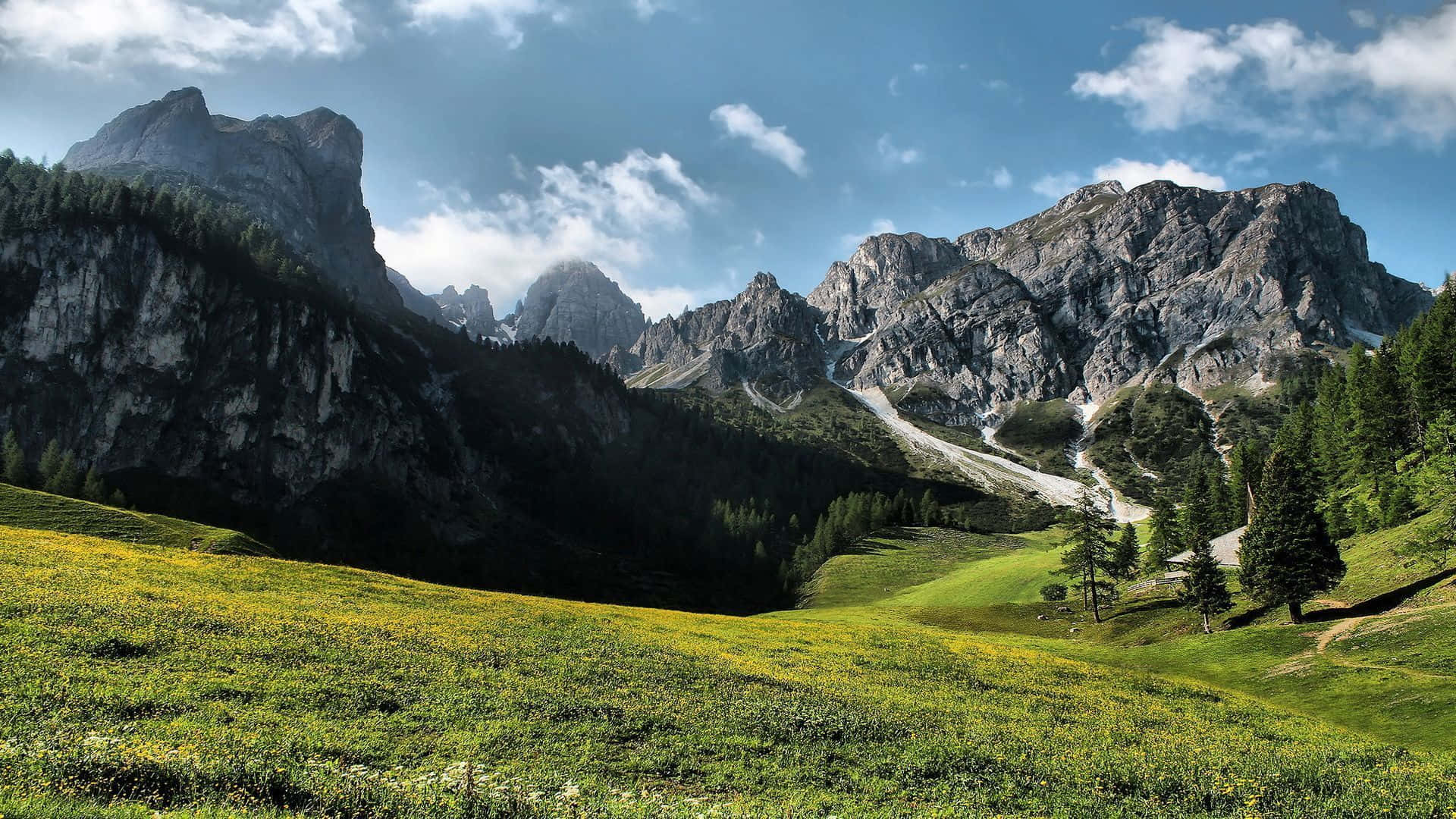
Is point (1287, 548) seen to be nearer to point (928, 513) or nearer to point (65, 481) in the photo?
point (928, 513)

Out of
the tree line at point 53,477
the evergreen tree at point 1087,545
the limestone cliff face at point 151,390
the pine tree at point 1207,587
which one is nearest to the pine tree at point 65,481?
the tree line at point 53,477

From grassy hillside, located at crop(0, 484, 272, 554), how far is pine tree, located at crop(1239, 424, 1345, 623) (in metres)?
77.2

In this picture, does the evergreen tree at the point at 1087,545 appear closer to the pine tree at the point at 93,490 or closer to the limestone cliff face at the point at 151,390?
the pine tree at the point at 93,490

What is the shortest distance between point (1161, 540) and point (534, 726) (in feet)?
328

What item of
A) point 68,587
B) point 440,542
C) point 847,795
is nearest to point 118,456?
point 440,542

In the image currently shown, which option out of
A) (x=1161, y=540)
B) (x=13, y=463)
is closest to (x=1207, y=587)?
(x=1161, y=540)

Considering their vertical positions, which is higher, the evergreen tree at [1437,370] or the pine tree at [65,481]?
the evergreen tree at [1437,370]

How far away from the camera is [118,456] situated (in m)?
172

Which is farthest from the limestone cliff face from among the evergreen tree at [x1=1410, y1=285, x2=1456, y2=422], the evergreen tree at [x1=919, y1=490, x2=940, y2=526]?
the evergreen tree at [x1=1410, y1=285, x2=1456, y2=422]

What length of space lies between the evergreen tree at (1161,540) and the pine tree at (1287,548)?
4031 cm

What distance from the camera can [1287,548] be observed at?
165 ft

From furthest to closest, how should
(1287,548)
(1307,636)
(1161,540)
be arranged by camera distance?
(1161,540) → (1287,548) → (1307,636)

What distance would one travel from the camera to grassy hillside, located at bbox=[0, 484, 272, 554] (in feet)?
157

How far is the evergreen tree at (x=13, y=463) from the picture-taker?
422 feet
